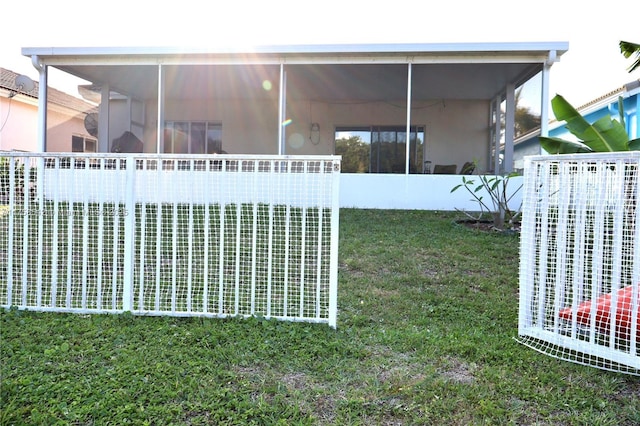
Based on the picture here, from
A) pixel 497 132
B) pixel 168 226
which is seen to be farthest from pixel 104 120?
pixel 497 132

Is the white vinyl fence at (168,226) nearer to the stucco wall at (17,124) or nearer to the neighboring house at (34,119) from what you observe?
the neighboring house at (34,119)

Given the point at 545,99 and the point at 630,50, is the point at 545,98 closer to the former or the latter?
the point at 545,99

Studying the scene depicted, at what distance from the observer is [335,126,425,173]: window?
12.4m

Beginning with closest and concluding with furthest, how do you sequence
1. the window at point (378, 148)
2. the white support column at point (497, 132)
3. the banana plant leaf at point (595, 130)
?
1. the banana plant leaf at point (595, 130)
2. the white support column at point (497, 132)
3. the window at point (378, 148)

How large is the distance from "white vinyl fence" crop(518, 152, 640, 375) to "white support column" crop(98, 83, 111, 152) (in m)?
10.4

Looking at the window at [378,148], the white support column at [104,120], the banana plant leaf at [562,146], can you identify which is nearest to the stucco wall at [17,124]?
the white support column at [104,120]

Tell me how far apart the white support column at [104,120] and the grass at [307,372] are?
8589mm

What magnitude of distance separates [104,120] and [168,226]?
879 cm

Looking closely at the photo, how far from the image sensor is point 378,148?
12.6m

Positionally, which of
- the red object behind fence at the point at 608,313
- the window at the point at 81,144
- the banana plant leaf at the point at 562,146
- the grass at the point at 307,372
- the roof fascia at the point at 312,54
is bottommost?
the grass at the point at 307,372

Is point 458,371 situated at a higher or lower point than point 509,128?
lower

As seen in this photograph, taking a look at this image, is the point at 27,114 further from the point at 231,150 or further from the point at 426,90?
the point at 426,90

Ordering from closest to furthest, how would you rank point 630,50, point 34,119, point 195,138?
point 630,50
point 195,138
point 34,119

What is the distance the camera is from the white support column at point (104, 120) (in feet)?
A: 35.7
